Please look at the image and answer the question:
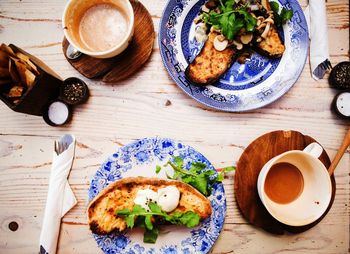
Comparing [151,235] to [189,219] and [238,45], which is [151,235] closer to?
[189,219]

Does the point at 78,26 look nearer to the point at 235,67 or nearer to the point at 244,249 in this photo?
the point at 235,67

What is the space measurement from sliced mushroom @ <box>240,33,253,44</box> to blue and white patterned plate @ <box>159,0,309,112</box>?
77 millimetres

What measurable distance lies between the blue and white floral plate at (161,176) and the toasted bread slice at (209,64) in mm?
271

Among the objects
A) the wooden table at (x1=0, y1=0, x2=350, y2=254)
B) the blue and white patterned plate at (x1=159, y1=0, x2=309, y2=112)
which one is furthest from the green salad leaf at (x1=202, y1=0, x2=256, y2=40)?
the wooden table at (x1=0, y1=0, x2=350, y2=254)

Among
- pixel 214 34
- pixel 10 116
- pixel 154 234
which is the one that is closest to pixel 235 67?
pixel 214 34

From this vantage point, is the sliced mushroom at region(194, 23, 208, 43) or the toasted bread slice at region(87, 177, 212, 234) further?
the sliced mushroom at region(194, 23, 208, 43)

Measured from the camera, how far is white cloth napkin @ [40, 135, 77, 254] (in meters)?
1.47

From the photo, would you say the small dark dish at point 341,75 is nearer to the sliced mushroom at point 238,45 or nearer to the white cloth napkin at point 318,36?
the white cloth napkin at point 318,36

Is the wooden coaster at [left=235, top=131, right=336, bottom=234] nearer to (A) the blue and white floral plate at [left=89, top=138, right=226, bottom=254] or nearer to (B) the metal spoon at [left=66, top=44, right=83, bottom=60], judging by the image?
(A) the blue and white floral plate at [left=89, top=138, right=226, bottom=254]

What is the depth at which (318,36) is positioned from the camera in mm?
1516

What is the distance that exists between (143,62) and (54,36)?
→ 0.40m

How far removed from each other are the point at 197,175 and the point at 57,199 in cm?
56

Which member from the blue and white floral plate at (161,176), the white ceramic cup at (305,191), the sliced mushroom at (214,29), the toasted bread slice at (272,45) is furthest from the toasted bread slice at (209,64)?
the white ceramic cup at (305,191)

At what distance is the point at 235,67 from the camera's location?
1521mm
